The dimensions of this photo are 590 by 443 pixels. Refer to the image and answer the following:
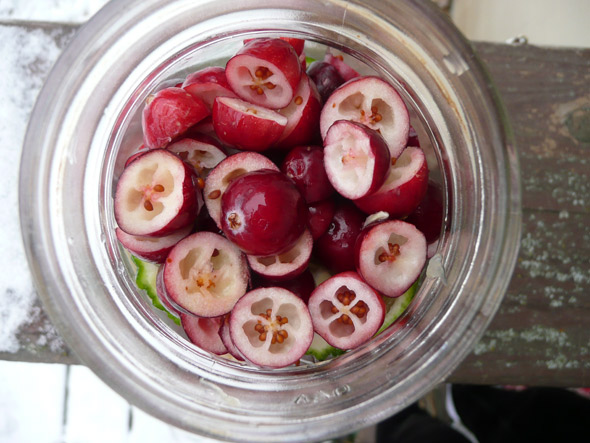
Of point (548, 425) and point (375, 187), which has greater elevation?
point (375, 187)

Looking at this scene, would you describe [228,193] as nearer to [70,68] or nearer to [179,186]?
[179,186]

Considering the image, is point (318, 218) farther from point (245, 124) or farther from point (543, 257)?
point (543, 257)

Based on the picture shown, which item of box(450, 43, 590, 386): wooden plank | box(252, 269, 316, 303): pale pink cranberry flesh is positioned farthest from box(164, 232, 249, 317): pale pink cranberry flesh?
A: box(450, 43, 590, 386): wooden plank

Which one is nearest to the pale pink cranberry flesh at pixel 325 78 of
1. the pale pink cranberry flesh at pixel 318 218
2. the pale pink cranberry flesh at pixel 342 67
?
the pale pink cranberry flesh at pixel 342 67

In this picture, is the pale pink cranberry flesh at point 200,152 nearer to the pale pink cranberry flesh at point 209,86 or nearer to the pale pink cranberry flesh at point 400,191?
the pale pink cranberry flesh at point 209,86

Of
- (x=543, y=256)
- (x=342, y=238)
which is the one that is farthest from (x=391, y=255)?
(x=543, y=256)

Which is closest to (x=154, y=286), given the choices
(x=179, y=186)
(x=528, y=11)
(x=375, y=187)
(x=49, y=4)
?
(x=179, y=186)

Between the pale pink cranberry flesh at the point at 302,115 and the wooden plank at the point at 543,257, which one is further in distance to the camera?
the wooden plank at the point at 543,257
